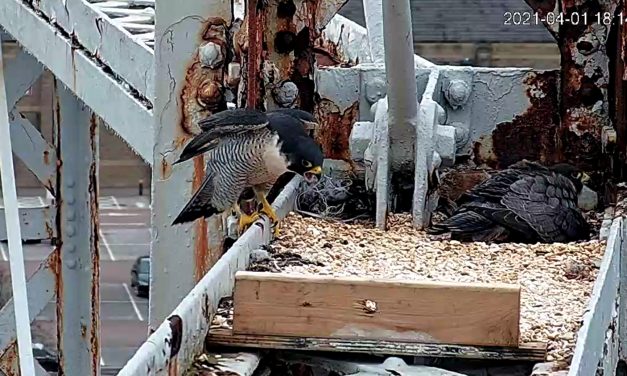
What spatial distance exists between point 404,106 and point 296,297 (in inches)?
48.9

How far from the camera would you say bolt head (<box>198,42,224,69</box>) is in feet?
10.7

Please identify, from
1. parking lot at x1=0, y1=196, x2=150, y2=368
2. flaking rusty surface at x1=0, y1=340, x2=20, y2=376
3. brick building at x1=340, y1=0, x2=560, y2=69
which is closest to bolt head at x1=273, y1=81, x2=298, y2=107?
flaking rusty surface at x1=0, y1=340, x2=20, y2=376

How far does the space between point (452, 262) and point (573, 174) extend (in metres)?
0.88

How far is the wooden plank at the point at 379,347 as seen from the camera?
87.7 inches

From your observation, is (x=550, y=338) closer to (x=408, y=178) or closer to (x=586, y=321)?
(x=586, y=321)

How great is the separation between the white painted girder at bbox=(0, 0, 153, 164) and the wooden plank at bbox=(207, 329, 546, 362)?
121 cm

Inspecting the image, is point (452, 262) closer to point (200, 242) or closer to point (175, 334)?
point (200, 242)

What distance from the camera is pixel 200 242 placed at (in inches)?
132

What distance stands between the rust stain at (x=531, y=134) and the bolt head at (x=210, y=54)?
1.13 metres

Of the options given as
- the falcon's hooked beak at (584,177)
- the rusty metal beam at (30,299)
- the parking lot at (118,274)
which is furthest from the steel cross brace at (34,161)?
the parking lot at (118,274)

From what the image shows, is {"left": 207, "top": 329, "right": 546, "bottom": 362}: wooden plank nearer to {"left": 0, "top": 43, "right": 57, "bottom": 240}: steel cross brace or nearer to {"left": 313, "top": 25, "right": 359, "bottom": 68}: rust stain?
{"left": 313, "top": 25, "right": 359, "bottom": 68}: rust stain

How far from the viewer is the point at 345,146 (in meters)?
4.09

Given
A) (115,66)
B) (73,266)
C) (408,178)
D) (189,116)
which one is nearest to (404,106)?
(408,178)

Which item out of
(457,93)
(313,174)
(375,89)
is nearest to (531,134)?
(457,93)
